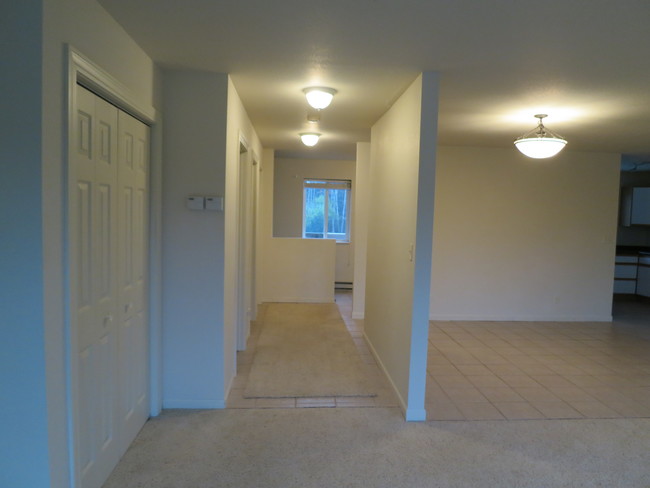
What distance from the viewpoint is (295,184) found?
28.8 feet

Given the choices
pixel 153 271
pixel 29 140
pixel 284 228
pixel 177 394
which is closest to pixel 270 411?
pixel 177 394

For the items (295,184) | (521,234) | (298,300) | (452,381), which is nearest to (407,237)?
(452,381)

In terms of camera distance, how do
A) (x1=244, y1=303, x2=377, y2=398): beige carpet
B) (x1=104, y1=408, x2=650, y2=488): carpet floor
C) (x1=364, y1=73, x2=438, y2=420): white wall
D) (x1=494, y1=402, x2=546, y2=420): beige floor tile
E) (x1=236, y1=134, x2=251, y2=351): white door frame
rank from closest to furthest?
1. (x1=104, y1=408, x2=650, y2=488): carpet floor
2. (x1=364, y1=73, x2=438, y2=420): white wall
3. (x1=494, y1=402, x2=546, y2=420): beige floor tile
4. (x1=244, y1=303, x2=377, y2=398): beige carpet
5. (x1=236, y1=134, x2=251, y2=351): white door frame

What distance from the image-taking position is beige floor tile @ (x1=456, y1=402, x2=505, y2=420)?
10.6ft

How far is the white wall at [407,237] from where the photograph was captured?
9.86 ft

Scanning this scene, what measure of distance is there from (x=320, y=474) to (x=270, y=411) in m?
0.84

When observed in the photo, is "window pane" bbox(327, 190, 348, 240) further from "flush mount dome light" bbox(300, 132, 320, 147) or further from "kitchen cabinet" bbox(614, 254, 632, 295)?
"kitchen cabinet" bbox(614, 254, 632, 295)

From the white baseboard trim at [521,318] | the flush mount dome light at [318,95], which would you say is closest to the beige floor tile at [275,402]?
the flush mount dome light at [318,95]

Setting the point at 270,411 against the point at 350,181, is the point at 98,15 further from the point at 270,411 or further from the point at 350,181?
the point at 350,181

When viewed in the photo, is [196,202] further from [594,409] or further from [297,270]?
[297,270]

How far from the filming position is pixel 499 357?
15.2ft

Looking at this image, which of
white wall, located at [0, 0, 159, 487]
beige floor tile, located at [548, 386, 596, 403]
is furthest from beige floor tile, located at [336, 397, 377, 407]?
white wall, located at [0, 0, 159, 487]

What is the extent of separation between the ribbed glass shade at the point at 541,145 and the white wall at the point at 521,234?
2082 millimetres

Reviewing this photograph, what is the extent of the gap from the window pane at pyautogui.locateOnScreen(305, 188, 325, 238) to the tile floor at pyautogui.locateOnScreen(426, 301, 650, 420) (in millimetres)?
3768
